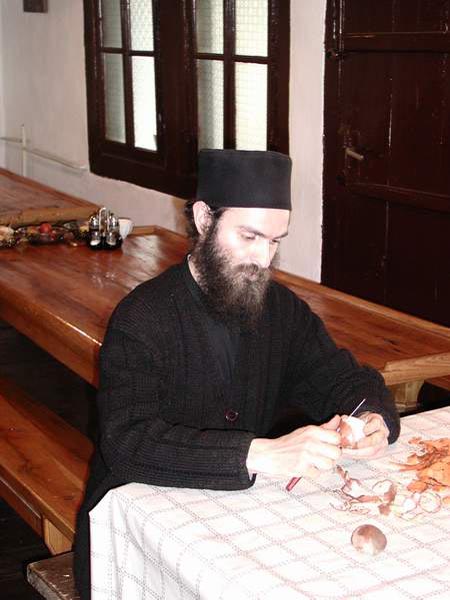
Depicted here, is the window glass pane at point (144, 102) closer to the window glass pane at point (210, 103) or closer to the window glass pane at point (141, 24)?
the window glass pane at point (141, 24)

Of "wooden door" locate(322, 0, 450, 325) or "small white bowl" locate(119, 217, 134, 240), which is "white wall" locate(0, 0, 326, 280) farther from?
"small white bowl" locate(119, 217, 134, 240)

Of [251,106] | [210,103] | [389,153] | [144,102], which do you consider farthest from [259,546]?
[144,102]

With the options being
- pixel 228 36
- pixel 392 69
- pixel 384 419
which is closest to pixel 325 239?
pixel 392 69

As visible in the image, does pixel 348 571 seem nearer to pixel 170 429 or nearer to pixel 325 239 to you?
pixel 170 429

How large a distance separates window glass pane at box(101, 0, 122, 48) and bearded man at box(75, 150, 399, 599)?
19.0ft

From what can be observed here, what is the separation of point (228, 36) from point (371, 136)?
1.59 m

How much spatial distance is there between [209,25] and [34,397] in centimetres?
286

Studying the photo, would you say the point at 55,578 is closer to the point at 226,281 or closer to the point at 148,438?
the point at 148,438

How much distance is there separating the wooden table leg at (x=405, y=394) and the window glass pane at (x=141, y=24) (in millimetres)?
4601

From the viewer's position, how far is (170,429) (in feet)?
7.25

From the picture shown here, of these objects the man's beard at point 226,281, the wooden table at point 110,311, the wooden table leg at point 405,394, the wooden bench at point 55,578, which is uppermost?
the man's beard at point 226,281

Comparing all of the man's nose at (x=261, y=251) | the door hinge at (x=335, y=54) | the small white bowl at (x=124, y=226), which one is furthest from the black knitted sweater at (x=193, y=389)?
the door hinge at (x=335, y=54)

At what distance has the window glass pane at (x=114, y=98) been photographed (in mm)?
8094

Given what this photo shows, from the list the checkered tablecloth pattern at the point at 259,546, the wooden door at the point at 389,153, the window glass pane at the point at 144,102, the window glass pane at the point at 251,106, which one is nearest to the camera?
the checkered tablecloth pattern at the point at 259,546
